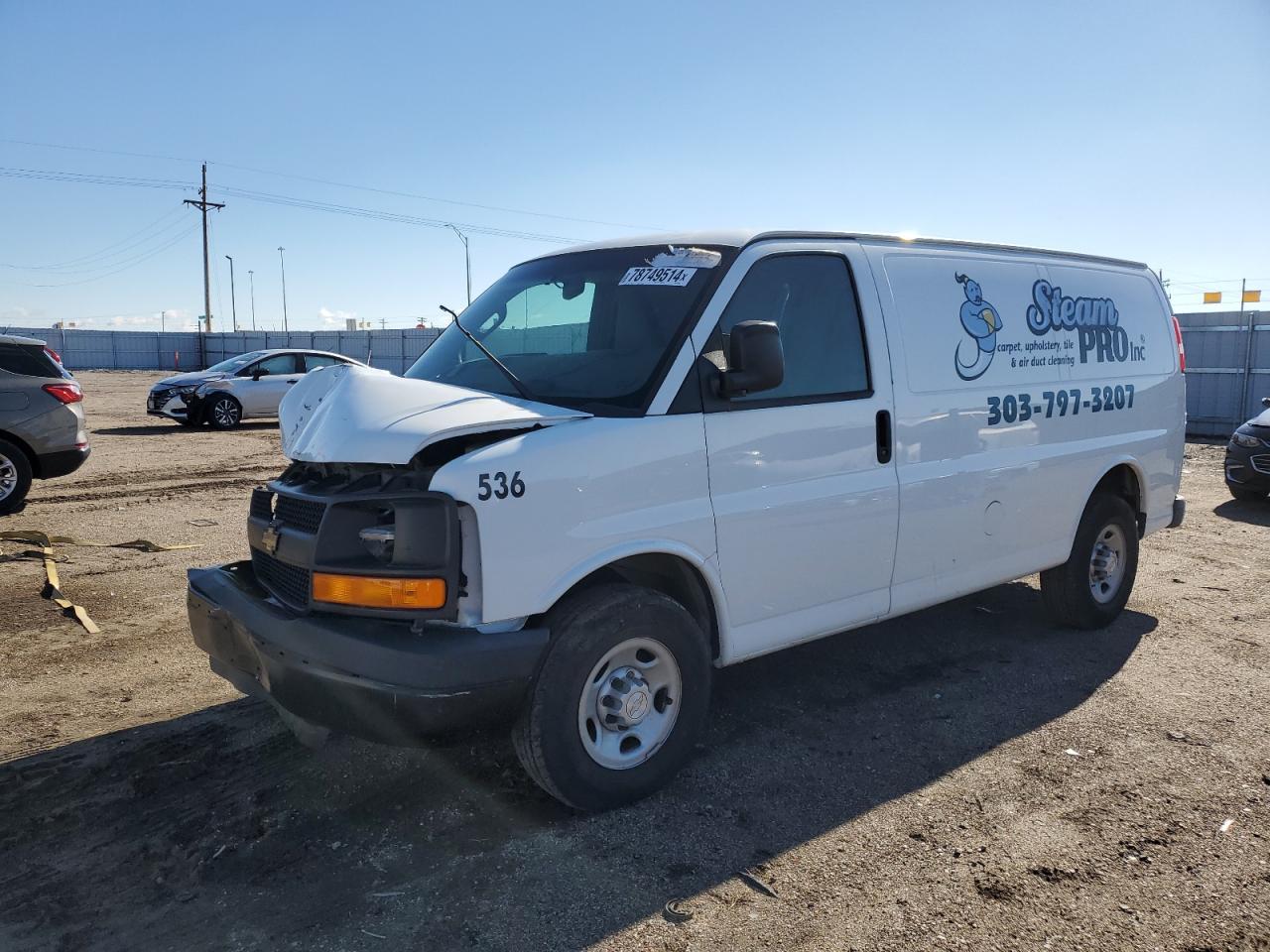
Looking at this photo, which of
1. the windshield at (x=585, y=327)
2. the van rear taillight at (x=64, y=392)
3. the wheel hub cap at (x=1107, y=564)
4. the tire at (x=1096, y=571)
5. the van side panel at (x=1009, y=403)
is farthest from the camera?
the van rear taillight at (x=64, y=392)

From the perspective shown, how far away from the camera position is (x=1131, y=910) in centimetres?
297

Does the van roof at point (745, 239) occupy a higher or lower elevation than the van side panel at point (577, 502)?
higher

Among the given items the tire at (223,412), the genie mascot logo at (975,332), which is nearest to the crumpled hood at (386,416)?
the genie mascot logo at (975,332)

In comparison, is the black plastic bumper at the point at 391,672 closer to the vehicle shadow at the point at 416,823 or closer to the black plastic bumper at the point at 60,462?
the vehicle shadow at the point at 416,823

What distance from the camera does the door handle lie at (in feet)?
14.1

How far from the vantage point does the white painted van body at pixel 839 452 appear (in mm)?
3262

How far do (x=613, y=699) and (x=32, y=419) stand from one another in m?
8.44

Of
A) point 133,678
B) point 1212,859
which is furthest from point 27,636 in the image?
point 1212,859

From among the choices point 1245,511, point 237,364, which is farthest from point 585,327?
point 237,364

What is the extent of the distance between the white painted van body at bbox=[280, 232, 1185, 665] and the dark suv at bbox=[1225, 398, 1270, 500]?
5357mm

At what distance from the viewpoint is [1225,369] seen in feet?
59.6

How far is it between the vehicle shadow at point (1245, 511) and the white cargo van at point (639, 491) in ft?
19.3

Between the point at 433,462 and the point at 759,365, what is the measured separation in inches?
A: 49.9

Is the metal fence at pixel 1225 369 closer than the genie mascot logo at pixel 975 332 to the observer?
No
